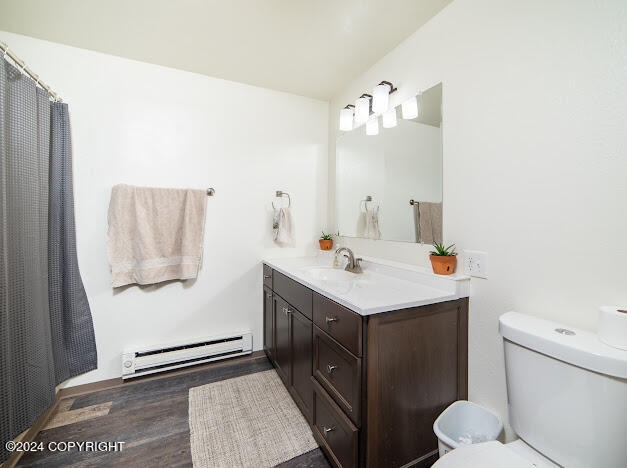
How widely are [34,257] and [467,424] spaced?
2.20 metres

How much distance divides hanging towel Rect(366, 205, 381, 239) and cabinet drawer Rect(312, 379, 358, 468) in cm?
103

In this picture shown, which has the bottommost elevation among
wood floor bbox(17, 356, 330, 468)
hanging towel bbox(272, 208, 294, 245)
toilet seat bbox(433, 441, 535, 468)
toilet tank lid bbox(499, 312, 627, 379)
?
wood floor bbox(17, 356, 330, 468)

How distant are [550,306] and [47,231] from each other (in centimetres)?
241

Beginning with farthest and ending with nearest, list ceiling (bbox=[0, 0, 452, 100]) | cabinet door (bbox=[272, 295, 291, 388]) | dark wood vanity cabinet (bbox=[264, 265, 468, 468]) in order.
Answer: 1. cabinet door (bbox=[272, 295, 291, 388])
2. ceiling (bbox=[0, 0, 452, 100])
3. dark wood vanity cabinet (bbox=[264, 265, 468, 468])

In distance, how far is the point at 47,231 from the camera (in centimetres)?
143

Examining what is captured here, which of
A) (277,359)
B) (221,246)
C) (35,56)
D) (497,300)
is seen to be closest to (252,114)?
(221,246)

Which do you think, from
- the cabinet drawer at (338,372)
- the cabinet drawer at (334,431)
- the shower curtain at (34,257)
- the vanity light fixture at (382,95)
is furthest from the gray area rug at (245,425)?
the vanity light fixture at (382,95)

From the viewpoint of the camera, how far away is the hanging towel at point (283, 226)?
85.1 inches

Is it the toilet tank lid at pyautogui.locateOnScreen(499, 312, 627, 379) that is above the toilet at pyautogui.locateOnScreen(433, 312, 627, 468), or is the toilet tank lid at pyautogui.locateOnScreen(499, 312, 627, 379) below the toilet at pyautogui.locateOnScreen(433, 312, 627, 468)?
above

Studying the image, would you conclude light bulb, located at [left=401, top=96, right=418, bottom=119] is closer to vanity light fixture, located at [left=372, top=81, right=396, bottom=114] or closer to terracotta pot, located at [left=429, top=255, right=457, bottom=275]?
vanity light fixture, located at [left=372, top=81, right=396, bottom=114]

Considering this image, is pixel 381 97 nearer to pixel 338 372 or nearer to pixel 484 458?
pixel 338 372

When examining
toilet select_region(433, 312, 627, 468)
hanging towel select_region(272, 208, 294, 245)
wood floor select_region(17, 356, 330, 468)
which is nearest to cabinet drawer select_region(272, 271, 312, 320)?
hanging towel select_region(272, 208, 294, 245)

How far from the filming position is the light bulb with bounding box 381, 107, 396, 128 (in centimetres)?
166

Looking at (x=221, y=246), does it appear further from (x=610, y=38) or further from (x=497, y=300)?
(x=610, y=38)
